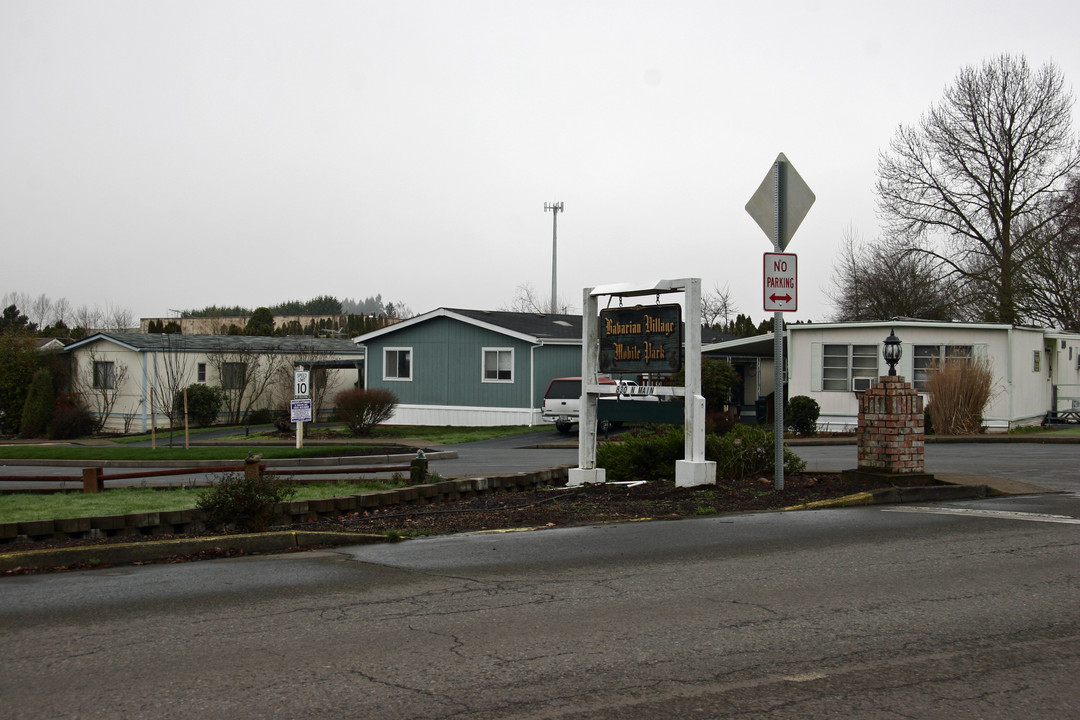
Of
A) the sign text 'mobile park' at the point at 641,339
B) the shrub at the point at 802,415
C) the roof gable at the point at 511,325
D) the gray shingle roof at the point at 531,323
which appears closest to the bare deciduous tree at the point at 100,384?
the roof gable at the point at 511,325

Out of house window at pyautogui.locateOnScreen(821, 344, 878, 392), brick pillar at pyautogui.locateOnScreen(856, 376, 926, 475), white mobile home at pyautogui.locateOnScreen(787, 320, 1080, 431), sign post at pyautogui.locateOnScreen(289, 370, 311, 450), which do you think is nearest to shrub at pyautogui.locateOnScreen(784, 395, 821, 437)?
white mobile home at pyautogui.locateOnScreen(787, 320, 1080, 431)

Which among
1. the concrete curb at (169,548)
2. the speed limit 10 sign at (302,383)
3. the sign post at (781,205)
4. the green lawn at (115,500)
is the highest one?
the sign post at (781,205)

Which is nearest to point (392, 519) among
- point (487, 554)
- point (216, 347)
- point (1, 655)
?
point (487, 554)

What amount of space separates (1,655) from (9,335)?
4018 centimetres

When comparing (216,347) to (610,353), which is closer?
(610,353)

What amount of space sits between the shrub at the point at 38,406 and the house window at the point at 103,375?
1664mm

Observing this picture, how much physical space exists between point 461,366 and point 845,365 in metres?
13.4

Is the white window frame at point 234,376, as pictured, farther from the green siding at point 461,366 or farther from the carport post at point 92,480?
the carport post at point 92,480

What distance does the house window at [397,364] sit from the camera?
3681 cm

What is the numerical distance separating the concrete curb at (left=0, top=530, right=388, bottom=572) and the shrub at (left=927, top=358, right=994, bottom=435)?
20831mm

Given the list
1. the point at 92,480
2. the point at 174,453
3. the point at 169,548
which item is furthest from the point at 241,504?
the point at 174,453

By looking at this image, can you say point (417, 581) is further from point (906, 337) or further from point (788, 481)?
point (906, 337)

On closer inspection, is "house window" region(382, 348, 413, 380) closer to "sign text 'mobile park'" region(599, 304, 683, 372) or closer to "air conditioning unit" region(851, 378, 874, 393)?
"air conditioning unit" region(851, 378, 874, 393)

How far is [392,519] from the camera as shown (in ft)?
35.7
